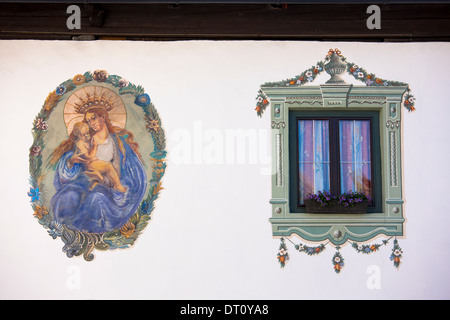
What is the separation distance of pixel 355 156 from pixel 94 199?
3042 mm

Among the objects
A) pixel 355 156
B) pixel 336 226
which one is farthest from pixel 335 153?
pixel 336 226

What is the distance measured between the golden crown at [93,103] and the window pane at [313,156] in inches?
87.8

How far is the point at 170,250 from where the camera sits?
6.22 meters

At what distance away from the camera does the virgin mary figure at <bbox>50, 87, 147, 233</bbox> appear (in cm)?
625

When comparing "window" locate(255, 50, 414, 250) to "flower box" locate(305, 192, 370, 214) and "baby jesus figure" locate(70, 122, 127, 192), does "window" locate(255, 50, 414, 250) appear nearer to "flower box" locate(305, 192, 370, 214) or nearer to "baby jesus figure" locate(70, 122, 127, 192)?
"flower box" locate(305, 192, 370, 214)

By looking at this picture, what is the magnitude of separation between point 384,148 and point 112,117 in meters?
3.15

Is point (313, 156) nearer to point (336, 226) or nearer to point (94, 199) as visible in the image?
point (336, 226)

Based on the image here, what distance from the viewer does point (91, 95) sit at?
638cm

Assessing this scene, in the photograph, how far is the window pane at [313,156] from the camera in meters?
6.38

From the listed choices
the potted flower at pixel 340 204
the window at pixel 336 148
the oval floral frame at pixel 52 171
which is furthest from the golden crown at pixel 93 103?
the potted flower at pixel 340 204

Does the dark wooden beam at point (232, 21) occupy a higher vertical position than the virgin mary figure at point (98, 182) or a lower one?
higher

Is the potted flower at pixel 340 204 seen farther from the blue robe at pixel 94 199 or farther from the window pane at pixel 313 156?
the blue robe at pixel 94 199

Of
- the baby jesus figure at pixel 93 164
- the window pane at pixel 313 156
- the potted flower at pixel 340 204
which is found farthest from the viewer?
the window pane at pixel 313 156

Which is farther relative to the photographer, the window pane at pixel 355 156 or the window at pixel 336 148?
the window pane at pixel 355 156
